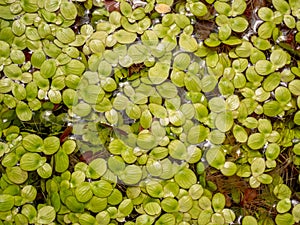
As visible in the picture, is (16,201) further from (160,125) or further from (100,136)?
(160,125)

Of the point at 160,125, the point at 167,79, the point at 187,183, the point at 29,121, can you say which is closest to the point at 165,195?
the point at 187,183

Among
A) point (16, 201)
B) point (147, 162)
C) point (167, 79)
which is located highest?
point (167, 79)

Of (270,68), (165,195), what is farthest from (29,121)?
(270,68)

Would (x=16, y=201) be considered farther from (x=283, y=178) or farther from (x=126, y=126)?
(x=283, y=178)

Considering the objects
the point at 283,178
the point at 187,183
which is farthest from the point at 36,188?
the point at 283,178

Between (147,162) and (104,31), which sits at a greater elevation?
(104,31)

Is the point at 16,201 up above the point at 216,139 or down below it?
below
